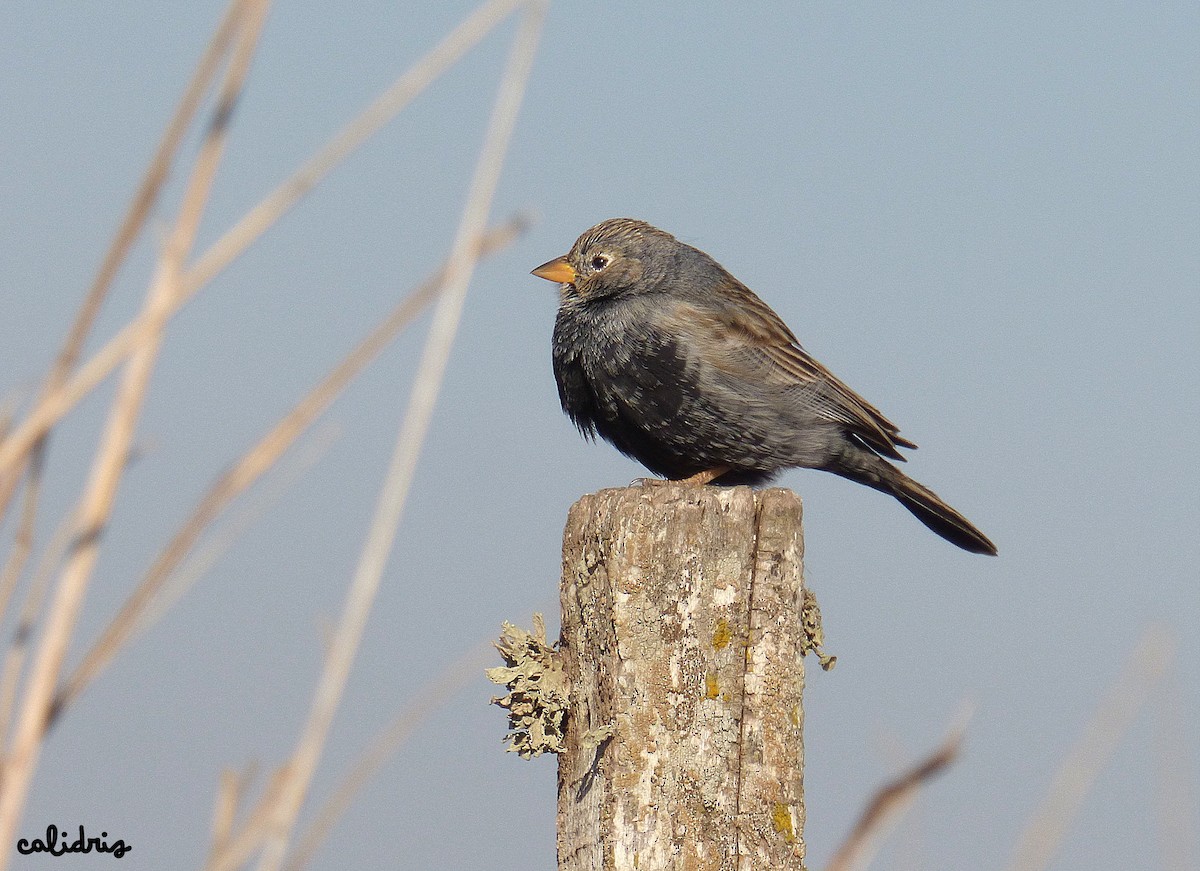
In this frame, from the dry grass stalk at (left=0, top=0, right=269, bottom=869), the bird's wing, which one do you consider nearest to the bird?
the bird's wing

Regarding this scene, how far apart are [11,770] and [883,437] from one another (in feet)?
16.0

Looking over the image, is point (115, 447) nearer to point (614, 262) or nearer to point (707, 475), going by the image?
point (707, 475)

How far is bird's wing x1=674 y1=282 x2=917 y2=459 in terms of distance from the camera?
17.3ft

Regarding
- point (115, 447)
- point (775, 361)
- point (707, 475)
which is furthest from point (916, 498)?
point (115, 447)

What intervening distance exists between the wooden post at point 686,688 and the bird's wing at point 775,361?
213 cm

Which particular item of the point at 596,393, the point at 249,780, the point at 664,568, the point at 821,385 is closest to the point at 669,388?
the point at 596,393

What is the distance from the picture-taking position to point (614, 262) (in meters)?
5.76

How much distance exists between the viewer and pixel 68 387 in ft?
3.35

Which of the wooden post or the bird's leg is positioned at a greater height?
the bird's leg

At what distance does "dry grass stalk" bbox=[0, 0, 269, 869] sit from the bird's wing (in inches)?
165

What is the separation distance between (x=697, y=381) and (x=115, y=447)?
13.6ft

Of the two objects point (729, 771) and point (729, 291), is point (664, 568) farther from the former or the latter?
point (729, 291)

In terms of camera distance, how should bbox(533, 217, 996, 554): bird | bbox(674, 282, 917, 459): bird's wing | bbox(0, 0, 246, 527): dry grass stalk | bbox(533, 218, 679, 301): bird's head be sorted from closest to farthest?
bbox(0, 0, 246, 527): dry grass stalk
bbox(533, 217, 996, 554): bird
bbox(674, 282, 917, 459): bird's wing
bbox(533, 218, 679, 301): bird's head

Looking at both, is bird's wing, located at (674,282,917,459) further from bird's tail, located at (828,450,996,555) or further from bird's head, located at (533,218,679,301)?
bird's head, located at (533,218,679,301)
